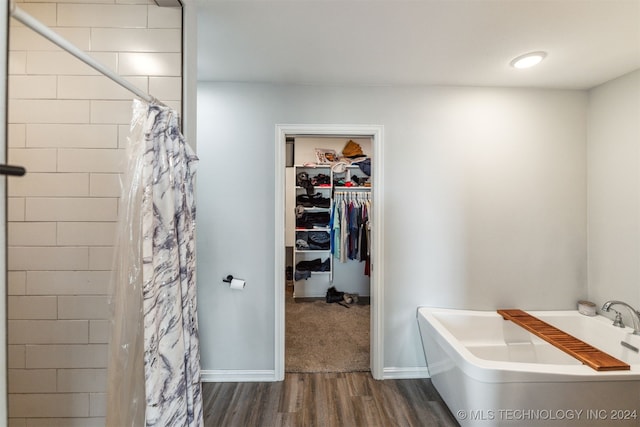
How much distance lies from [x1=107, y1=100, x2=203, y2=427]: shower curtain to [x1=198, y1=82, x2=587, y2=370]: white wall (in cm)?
107

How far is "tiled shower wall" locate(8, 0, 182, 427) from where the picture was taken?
79 centimetres

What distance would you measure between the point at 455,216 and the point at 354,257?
168cm

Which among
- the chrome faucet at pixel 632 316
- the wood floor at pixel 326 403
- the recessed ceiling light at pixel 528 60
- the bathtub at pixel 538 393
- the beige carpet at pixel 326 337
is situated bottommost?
the wood floor at pixel 326 403

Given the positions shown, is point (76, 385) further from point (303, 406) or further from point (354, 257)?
point (354, 257)

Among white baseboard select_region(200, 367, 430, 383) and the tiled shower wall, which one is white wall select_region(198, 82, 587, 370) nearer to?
white baseboard select_region(200, 367, 430, 383)

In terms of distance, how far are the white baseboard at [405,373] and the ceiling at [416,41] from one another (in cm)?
226

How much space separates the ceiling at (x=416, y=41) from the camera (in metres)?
1.22

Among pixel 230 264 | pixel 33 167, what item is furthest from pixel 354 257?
pixel 33 167

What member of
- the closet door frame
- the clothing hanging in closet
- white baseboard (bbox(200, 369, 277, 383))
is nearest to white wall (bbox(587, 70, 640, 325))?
the closet door frame

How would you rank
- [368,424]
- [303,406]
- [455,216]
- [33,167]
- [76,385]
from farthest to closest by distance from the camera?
[455,216]
[303,406]
[368,424]
[76,385]
[33,167]

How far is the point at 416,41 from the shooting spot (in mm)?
1451

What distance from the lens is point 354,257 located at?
3.48 meters

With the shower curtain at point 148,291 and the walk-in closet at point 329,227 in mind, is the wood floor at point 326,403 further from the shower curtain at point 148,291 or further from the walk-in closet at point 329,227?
the walk-in closet at point 329,227

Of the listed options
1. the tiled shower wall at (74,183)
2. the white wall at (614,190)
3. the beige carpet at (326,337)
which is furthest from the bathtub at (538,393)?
the tiled shower wall at (74,183)
